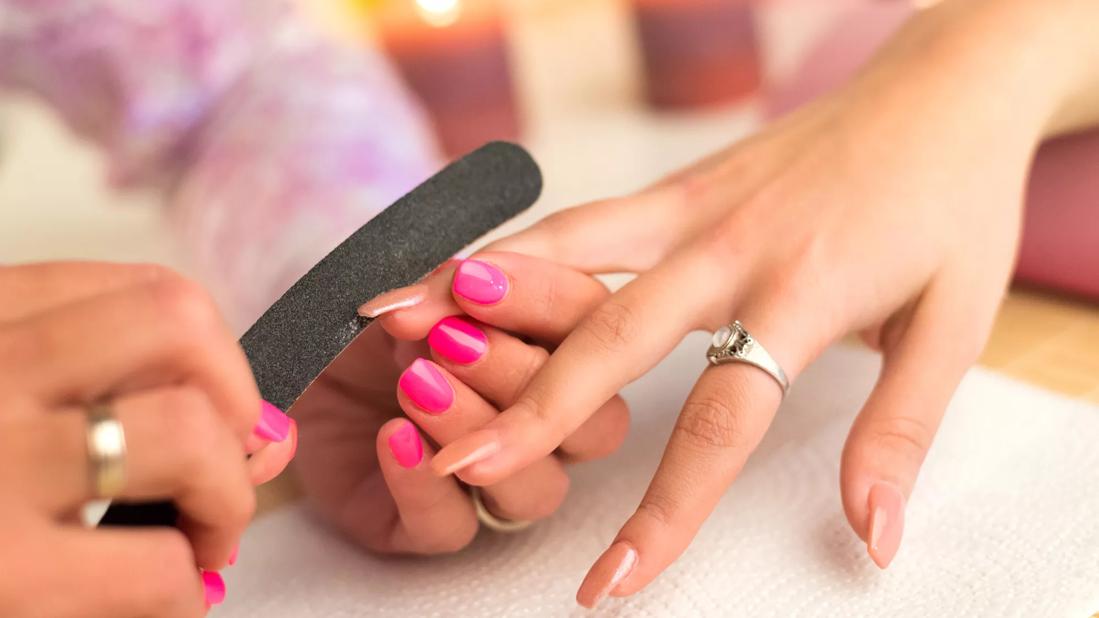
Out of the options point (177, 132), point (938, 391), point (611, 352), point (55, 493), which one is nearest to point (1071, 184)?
point (938, 391)

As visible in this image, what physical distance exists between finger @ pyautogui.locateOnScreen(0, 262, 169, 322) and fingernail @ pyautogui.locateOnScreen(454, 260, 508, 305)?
14 cm

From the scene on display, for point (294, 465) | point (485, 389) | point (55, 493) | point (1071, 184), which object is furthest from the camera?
point (1071, 184)

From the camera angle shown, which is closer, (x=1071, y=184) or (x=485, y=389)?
(x=485, y=389)

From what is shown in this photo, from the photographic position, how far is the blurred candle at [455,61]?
119 centimetres

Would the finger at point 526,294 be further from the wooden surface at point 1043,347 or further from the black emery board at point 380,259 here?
the wooden surface at point 1043,347

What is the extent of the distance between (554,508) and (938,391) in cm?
19

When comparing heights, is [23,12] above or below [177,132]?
above

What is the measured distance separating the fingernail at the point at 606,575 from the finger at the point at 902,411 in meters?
0.10

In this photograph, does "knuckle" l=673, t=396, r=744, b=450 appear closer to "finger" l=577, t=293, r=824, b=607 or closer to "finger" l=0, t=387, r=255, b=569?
"finger" l=577, t=293, r=824, b=607

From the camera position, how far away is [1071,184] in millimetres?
629

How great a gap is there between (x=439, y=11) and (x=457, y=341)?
85 centimetres

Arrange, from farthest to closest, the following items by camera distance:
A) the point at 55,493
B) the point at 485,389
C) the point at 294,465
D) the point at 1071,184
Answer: the point at 1071,184, the point at 294,465, the point at 485,389, the point at 55,493

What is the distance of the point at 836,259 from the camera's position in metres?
0.47

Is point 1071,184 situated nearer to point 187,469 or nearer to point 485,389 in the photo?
point 485,389
